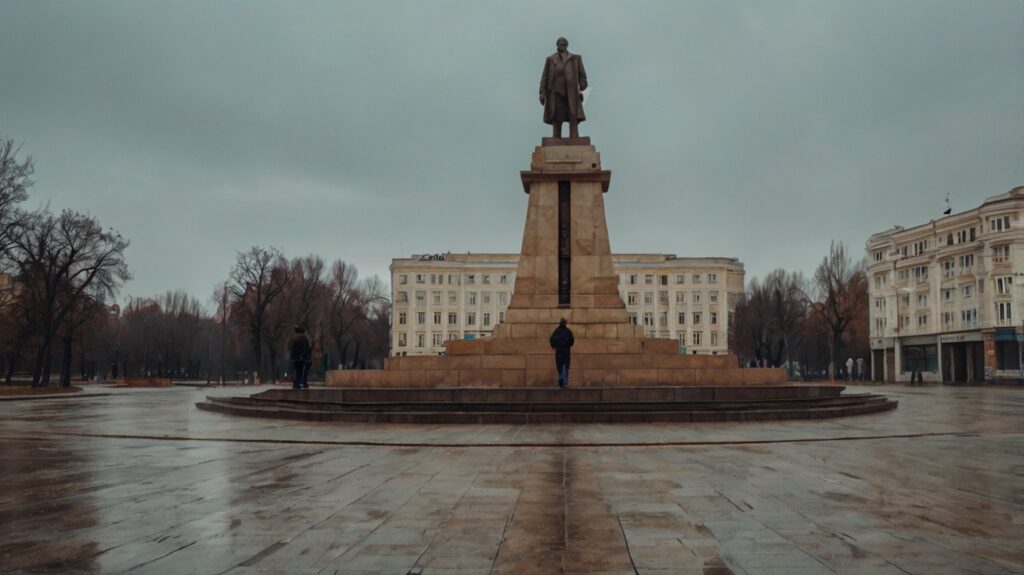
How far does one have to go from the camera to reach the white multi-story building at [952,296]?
184ft

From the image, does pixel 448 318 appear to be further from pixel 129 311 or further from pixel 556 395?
pixel 556 395

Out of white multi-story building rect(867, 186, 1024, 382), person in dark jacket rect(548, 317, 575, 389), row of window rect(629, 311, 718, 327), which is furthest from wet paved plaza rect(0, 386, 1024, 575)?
row of window rect(629, 311, 718, 327)

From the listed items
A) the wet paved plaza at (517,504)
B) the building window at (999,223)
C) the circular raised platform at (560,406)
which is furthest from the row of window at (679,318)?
the wet paved plaza at (517,504)

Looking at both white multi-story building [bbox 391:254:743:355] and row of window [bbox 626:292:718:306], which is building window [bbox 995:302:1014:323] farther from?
row of window [bbox 626:292:718:306]

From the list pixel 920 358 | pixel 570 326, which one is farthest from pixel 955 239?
pixel 570 326

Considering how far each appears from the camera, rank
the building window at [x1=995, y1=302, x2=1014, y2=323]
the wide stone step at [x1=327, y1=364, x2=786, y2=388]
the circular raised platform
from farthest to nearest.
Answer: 1. the building window at [x1=995, y1=302, x2=1014, y2=323]
2. the wide stone step at [x1=327, y1=364, x2=786, y2=388]
3. the circular raised platform

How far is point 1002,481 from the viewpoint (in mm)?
7816

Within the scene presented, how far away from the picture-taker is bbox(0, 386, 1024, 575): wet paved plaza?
4.79m

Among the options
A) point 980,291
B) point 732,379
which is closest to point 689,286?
point 980,291

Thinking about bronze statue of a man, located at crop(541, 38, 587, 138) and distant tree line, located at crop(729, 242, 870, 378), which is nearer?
bronze statue of a man, located at crop(541, 38, 587, 138)

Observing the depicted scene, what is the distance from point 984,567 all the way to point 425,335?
104608 mm

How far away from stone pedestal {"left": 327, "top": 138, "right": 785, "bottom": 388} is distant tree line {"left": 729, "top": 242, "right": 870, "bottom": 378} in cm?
4840

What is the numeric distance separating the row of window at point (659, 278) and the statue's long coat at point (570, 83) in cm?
8563

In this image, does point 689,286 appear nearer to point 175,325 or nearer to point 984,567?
point 175,325
